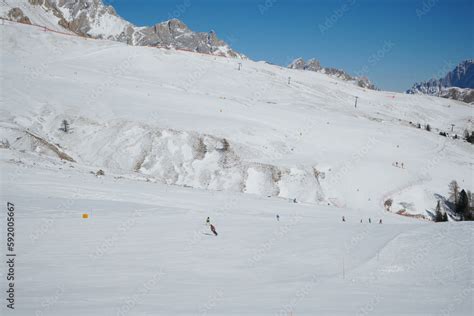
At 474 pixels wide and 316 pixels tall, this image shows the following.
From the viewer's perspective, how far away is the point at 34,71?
215ft

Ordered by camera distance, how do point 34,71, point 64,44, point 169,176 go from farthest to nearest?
1. point 64,44
2. point 34,71
3. point 169,176

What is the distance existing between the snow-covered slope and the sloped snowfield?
0.24 meters

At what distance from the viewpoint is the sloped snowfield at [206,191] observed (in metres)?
13.1

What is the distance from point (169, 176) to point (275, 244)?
27.0m

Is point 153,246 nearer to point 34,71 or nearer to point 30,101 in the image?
point 30,101

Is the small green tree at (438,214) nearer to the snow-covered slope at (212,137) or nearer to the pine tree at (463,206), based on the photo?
the snow-covered slope at (212,137)

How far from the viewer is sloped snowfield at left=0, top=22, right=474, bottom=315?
13.1 meters

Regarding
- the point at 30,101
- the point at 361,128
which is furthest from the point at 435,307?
the point at 361,128

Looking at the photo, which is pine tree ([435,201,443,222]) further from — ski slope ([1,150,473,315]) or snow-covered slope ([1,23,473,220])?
ski slope ([1,150,473,315])

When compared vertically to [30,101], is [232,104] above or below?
above

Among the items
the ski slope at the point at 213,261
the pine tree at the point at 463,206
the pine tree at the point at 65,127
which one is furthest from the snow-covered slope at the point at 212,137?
the ski slope at the point at 213,261

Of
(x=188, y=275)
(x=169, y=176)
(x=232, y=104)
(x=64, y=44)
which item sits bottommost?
(x=188, y=275)

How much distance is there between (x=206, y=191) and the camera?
118ft

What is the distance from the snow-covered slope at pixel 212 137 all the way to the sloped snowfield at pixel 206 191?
242mm
